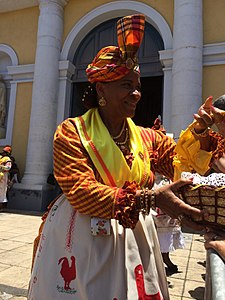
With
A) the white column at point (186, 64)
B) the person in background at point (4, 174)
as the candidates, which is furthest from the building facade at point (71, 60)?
the person in background at point (4, 174)

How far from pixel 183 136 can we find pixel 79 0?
859cm

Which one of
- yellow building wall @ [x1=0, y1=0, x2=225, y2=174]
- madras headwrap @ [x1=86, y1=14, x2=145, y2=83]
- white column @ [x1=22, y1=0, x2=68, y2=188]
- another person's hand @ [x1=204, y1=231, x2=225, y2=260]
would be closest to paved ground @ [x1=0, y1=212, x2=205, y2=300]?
another person's hand @ [x1=204, y1=231, x2=225, y2=260]

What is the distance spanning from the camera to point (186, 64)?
6684 mm

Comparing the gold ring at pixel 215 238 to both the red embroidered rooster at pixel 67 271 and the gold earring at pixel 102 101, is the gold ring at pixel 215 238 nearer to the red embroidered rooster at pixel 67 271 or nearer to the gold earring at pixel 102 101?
the red embroidered rooster at pixel 67 271

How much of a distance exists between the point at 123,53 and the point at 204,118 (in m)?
0.45

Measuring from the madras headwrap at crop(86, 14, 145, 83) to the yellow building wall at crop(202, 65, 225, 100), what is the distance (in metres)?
6.09

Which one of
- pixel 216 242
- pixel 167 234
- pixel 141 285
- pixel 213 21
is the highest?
pixel 213 21

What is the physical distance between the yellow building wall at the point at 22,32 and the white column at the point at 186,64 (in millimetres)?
4545

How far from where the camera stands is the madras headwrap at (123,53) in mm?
1244

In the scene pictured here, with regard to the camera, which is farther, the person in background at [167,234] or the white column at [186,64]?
the white column at [186,64]

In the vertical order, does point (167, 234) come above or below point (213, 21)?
below

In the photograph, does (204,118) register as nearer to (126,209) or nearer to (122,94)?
(122,94)

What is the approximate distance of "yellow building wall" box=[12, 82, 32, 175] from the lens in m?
8.83

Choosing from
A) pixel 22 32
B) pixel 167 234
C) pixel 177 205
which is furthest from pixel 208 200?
pixel 22 32
